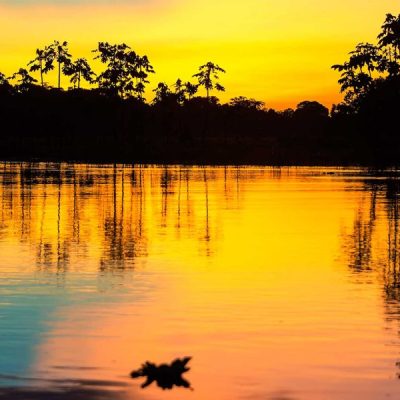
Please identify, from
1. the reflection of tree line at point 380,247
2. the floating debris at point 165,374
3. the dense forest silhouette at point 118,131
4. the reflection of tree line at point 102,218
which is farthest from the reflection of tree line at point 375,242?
the dense forest silhouette at point 118,131

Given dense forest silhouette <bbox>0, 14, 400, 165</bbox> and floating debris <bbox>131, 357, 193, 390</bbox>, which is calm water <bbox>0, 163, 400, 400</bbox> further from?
dense forest silhouette <bbox>0, 14, 400, 165</bbox>

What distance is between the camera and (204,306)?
17312mm

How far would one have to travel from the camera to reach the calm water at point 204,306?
12.1 metres

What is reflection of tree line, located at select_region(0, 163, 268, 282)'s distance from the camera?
25719mm

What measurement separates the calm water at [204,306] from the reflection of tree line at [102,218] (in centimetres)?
10

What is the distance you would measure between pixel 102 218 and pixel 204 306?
66.7ft

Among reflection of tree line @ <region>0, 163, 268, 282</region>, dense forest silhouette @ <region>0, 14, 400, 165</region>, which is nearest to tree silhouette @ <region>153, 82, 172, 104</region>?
dense forest silhouette @ <region>0, 14, 400, 165</region>

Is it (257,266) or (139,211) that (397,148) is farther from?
(257,266)

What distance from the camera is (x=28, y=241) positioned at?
28547 millimetres

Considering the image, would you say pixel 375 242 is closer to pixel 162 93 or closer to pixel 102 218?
pixel 102 218

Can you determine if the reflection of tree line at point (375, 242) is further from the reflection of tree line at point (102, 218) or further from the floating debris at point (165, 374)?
the floating debris at point (165, 374)

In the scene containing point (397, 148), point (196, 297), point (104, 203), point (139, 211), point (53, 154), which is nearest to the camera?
point (196, 297)

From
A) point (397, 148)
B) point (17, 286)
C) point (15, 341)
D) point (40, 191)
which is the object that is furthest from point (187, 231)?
point (397, 148)

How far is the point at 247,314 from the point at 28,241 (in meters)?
13.1
